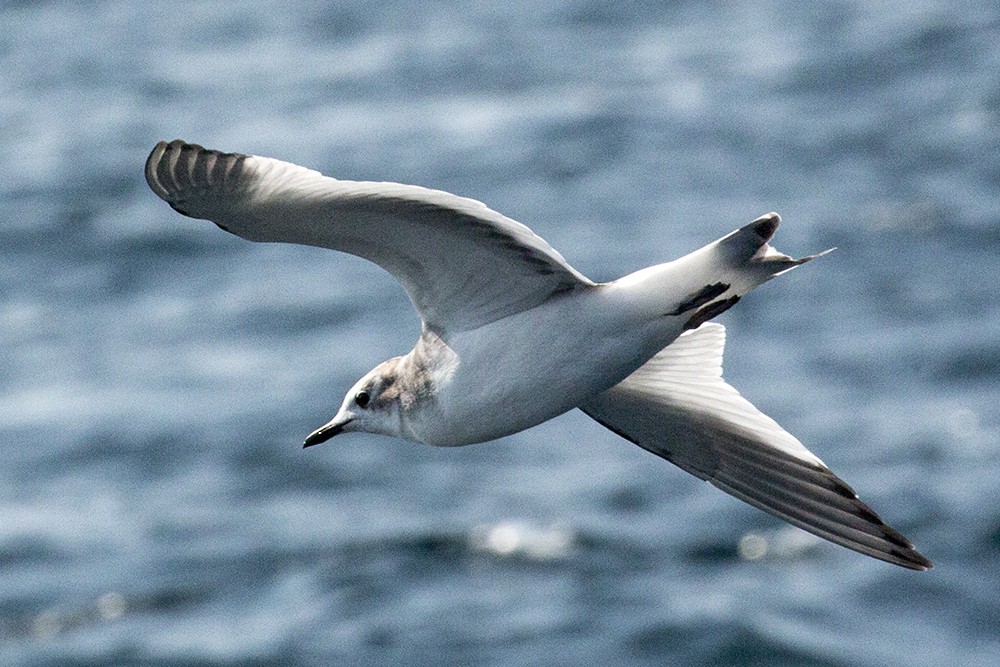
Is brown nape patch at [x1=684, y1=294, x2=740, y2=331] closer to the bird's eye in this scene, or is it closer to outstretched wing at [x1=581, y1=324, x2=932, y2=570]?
outstretched wing at [x1=581, y1=324, x2=932, y2=570]

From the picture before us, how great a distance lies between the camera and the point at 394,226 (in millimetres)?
6762

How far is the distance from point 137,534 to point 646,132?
1222 centimetres

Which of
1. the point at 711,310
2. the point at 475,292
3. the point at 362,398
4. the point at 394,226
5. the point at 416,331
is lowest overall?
the point at 711,310

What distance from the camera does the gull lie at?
Result: 659 centimetres

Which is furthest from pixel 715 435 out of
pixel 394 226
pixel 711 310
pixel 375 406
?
pixel 394 226

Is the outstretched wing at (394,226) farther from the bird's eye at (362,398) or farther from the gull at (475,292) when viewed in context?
the bird's eye at (362,398)

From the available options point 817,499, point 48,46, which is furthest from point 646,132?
point 817,499

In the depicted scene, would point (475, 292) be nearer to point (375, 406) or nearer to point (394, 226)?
point (394, 226)

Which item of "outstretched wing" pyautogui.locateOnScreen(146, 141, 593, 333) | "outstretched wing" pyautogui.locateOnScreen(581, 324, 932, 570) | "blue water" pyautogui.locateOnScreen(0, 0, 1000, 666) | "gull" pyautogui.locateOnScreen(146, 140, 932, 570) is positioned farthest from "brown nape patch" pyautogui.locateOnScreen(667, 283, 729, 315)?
"blue water" pyautogui.locateOnScreen(0, 0, 1000, 666)

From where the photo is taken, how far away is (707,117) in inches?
1169

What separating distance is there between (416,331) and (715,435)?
14544 mm

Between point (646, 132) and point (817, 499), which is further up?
point (646, 132)

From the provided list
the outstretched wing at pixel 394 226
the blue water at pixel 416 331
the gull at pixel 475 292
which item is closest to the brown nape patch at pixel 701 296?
the gull at pixel 475 292

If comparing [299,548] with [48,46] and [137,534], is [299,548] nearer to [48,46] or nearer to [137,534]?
[137,534]
